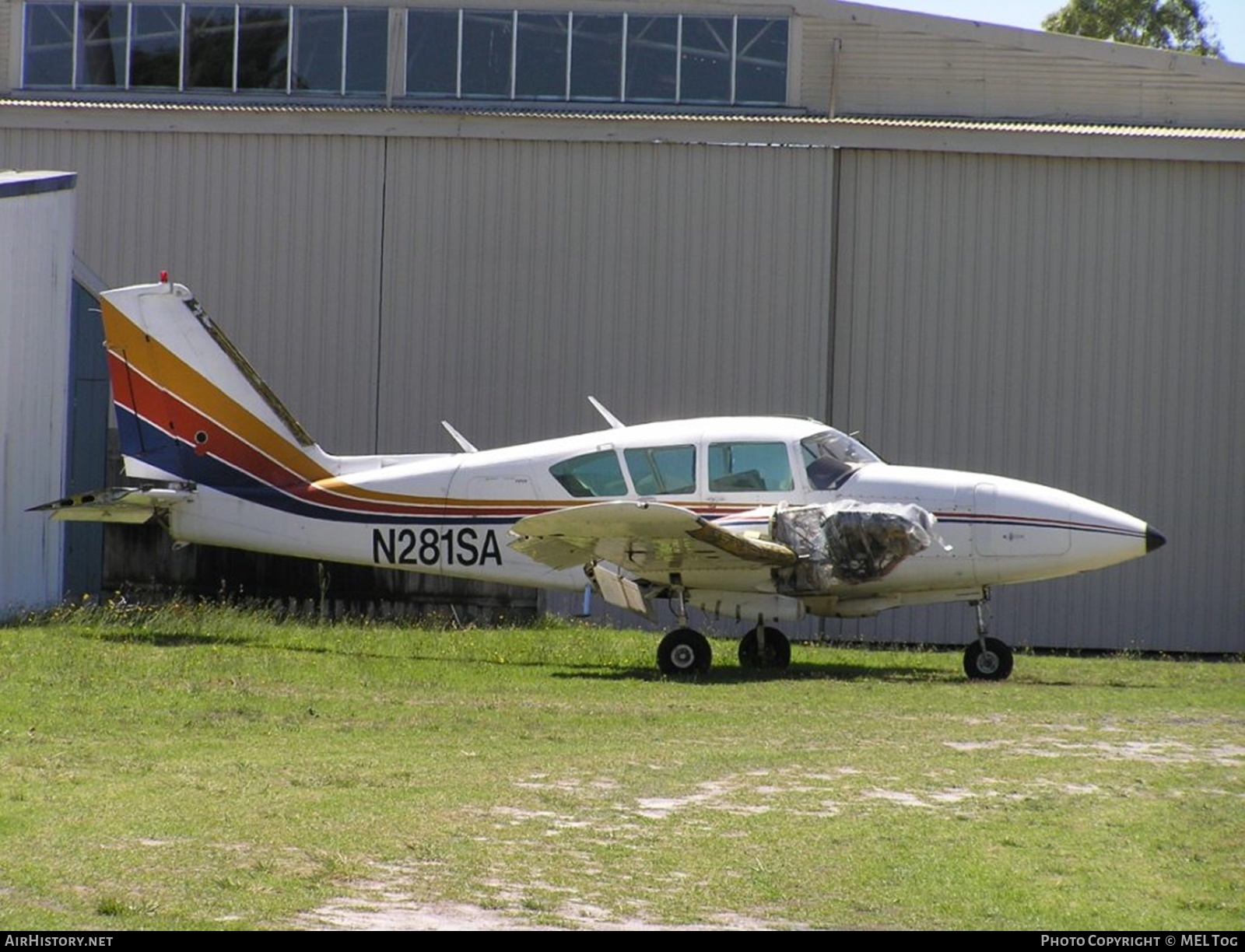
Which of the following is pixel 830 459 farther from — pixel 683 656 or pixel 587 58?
pixel 587 58

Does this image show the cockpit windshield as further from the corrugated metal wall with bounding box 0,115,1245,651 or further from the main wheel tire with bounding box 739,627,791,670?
the corrugated metal wall with bounding box 0,115,1245,651

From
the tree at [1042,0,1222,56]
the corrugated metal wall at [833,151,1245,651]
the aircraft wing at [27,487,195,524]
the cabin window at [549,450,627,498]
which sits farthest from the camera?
the tree at [1042,0,1222,56]

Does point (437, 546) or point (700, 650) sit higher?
point (437, 546)

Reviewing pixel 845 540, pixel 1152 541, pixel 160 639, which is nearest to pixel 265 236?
pixel 160 639

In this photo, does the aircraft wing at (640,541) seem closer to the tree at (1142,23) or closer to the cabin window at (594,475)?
the cabin window at (594,475)

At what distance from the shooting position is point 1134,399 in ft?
73.0

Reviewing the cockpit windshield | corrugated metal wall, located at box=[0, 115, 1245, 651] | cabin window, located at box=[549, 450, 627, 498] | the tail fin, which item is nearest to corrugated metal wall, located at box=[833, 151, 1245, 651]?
corrugated metal wall, located at box=[0, 115, 1245, 651]

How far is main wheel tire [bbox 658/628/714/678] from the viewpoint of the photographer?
15477mm

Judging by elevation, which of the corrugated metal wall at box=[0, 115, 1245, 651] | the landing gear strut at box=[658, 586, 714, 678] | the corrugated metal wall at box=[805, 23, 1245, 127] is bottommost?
the landing gear strut at box=[658, 586, 714, 678]

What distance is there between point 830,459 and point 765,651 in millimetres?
2060

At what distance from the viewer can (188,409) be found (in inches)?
706

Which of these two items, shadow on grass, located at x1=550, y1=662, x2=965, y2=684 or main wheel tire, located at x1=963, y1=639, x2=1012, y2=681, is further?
main wheel tire, located at x1=963, y1=639, x2=1012, y2=681

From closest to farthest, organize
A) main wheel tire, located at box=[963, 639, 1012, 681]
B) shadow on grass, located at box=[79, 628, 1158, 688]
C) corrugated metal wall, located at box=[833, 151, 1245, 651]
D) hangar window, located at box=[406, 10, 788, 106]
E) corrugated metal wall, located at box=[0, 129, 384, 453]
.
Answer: shadow on grass, located at box=[79, 628, 1158, 688], main wheel tire, located at box=[963, 639, 1012, 681], corrugated metal wall, located at box=[833, 151, 1245, 651], corrugated metal wall, located at box=[0, 129, 384, 453], hangar window, located at box=[406, 10, 788, 106]

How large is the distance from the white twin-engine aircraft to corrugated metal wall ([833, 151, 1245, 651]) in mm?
6204
